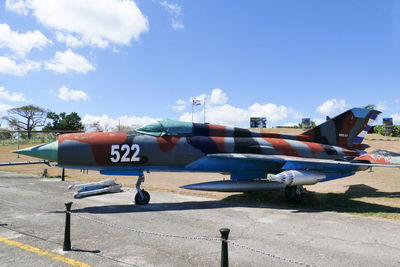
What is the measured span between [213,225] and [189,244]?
1.67 meters

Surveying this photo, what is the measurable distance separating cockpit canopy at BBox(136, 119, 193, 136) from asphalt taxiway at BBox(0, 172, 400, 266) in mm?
2905

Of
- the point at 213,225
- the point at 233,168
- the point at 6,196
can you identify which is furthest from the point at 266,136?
the point at 6,196

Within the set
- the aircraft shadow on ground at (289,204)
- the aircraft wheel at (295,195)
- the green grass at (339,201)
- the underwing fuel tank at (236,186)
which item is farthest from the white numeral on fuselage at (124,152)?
the aircraft wheel at (295,195)

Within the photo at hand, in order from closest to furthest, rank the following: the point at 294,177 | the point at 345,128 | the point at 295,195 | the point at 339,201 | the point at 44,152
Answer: the point at 44,152 < the point at 294,177 < the point at 295,195 < the point at 339,201 < the point at 345,128

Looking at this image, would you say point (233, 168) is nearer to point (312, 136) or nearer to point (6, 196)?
point (312, 136)

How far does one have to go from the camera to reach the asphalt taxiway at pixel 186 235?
4793 millimetres

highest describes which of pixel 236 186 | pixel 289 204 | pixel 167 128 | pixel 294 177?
pixel 167 128

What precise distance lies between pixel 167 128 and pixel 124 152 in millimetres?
2085

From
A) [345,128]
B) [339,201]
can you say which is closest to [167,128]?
[339,201]

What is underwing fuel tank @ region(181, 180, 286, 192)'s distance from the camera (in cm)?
1038

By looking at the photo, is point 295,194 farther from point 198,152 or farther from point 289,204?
point 198,152

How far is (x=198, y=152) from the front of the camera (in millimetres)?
10734

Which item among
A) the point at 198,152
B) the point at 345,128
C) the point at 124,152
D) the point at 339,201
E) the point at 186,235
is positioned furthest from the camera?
the point at 345,128

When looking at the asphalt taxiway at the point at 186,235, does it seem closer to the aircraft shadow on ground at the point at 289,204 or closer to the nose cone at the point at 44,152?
the aircraft shadow on ground at the point at 289,204
